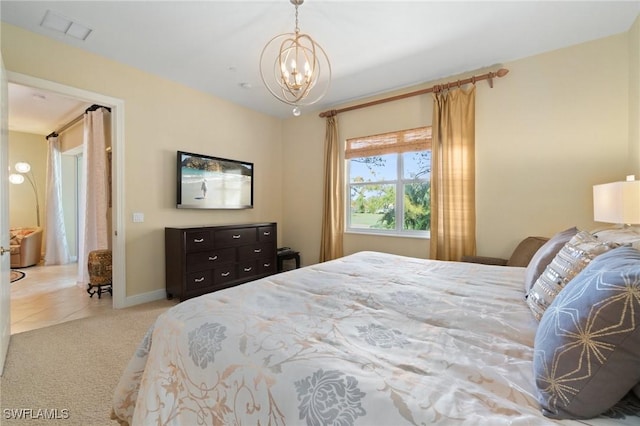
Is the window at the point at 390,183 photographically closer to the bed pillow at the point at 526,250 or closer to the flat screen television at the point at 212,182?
the bed pillow at the point at 526,250

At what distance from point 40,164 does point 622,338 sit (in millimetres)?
9222

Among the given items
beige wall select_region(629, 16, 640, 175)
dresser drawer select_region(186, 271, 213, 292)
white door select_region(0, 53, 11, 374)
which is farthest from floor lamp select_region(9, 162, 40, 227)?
beige wall select_region(629, 16, 640, 175)

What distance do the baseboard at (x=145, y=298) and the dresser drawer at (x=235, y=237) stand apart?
935mm

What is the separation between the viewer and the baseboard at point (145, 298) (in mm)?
3354

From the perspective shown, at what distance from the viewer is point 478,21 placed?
2.54 metres

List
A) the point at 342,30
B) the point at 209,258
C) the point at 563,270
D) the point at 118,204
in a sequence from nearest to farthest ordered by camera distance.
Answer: the point at 563,270, the point at 342,30, the point at 118,204, the point at 209,258

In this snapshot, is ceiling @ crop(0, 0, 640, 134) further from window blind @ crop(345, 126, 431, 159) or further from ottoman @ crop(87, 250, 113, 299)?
ottoman @ crop(87, 250, 113, 299)

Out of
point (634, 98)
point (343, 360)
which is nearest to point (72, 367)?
point (343, 360)

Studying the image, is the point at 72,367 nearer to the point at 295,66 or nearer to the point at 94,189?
the point at 295,66

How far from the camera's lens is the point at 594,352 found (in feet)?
2.14

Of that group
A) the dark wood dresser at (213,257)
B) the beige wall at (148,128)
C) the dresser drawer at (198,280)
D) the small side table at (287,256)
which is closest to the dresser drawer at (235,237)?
the dark wood dresser at (213,257)

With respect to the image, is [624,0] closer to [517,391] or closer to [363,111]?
[363,111]

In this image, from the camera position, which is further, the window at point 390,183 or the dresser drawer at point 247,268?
the dresser drawer at point 247,268

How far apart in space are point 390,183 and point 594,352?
361 cm
